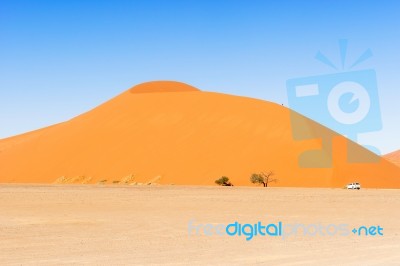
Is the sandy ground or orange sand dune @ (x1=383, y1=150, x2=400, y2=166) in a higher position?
orange sand dune @ (x1=383, y1=150, x2=400, y2=166)

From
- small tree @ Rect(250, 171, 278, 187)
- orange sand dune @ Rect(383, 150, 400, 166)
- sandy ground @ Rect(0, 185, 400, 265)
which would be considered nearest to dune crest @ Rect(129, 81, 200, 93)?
small tree @ Rect(250, 171, 278, 187)

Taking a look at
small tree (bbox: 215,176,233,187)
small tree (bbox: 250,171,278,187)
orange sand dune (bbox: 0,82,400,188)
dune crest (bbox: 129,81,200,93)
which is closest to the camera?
small tree (bbox: 215,176,233,187)

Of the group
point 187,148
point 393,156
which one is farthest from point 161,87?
point 393,156

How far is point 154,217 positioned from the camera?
69.2 feet

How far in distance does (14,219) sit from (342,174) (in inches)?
2016

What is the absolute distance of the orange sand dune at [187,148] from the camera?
6644 cm

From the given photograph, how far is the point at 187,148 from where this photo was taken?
74.4 m

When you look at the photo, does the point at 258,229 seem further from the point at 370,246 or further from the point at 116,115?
the point at 116,115

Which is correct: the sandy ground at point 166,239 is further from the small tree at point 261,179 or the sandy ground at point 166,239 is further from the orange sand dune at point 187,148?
the orange sand dune at point 187,148

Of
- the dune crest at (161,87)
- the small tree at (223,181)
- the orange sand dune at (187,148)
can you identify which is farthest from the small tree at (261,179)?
the dune crest at (161,87)

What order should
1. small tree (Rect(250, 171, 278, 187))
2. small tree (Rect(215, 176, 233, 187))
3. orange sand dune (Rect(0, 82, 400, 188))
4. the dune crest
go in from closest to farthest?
small tree (Rect(215, 176, 233, 187)), small tree (Rect(250, 171, 278, 187)), orange sand dune (Rect(0, 82, 400, 188)), the dune crest

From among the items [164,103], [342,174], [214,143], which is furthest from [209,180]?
[164,103]

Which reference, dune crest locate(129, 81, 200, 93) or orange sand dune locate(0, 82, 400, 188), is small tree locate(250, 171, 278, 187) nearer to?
orange sand dune locate(0, 82, 400, 188)

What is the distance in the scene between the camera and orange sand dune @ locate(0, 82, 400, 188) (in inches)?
2616
